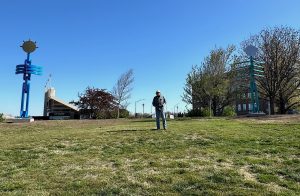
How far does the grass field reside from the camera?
691 cm

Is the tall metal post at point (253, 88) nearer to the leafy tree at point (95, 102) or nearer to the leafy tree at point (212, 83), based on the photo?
the leafy tree at point (212, 83)

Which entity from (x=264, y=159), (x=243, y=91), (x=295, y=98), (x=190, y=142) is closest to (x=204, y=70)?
(x=243, y=91)

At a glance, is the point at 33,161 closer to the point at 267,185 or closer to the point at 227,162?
the point at 227,162

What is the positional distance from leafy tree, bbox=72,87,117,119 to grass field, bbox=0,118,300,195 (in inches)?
1453

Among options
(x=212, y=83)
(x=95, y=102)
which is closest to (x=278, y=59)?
(x=212, y=83)

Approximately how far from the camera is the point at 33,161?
9.52 m

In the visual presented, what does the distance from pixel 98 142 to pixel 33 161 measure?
331cm

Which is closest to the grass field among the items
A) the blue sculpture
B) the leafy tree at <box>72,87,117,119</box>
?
the blue sculpture

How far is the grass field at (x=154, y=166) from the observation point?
691 centimetres

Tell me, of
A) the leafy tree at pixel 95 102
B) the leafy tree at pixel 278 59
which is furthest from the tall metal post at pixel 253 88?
the leafy tree at pixel 95 102

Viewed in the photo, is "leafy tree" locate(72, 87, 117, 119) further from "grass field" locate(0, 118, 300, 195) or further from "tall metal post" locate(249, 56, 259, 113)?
"grass field" locate(0, 118, 300, 195)

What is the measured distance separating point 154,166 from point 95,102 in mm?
42142

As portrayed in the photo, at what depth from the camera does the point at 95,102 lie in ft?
164

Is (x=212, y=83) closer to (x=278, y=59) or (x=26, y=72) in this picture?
(x=278, y=59)
